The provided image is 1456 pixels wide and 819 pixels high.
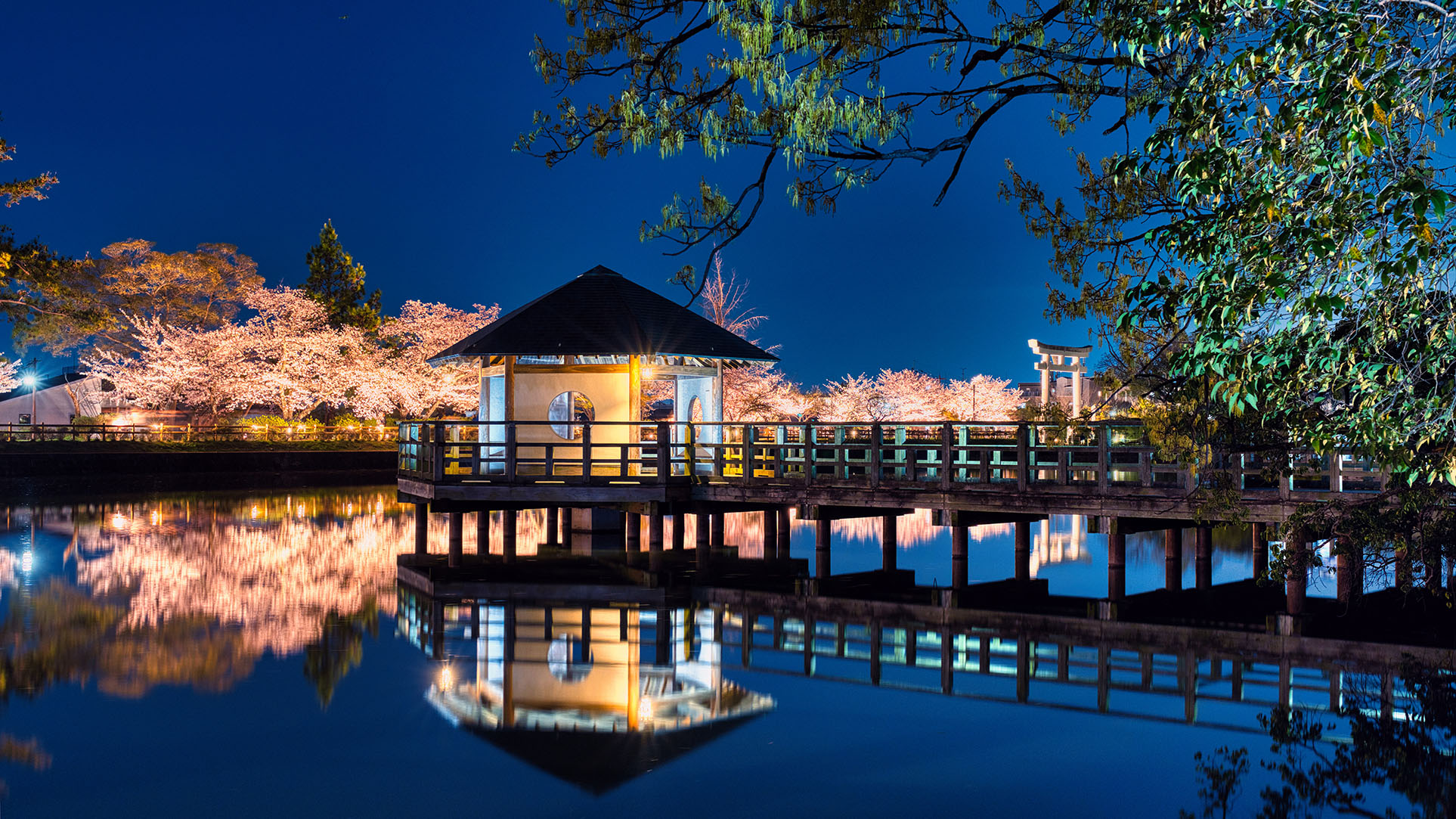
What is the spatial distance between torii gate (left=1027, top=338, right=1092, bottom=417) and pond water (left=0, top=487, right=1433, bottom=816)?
1158 inches

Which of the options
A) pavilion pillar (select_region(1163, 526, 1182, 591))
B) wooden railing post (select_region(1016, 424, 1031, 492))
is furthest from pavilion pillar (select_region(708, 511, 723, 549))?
pavilion pillar (select_region(1163, 526, 1182, 591))

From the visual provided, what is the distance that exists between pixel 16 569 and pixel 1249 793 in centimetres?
1884

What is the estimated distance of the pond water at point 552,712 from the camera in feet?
25.5

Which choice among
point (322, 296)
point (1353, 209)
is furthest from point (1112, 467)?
point (322, 296)

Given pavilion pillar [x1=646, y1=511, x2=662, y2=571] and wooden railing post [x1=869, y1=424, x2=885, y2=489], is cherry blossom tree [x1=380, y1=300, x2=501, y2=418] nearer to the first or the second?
pavilion pillar [x1=646, y1=511, x2=662, y2=571]

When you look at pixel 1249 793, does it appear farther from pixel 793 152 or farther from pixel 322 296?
pixel 322 296

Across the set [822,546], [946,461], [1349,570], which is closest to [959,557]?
[946,461]

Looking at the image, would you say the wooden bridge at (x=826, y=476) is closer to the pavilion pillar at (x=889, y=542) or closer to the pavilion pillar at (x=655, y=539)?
the pavilion pillar at (x=655, y=539)

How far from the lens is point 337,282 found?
64.1 metres

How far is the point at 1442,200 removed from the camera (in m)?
4.04

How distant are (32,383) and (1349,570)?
203 feet

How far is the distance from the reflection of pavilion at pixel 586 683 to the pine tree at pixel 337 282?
5056 cm

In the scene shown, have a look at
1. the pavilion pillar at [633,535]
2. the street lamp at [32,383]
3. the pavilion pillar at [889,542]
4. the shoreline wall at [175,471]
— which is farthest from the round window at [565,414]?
the street lamp at [32,383]

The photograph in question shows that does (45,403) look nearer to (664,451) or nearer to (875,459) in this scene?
(664,451)
